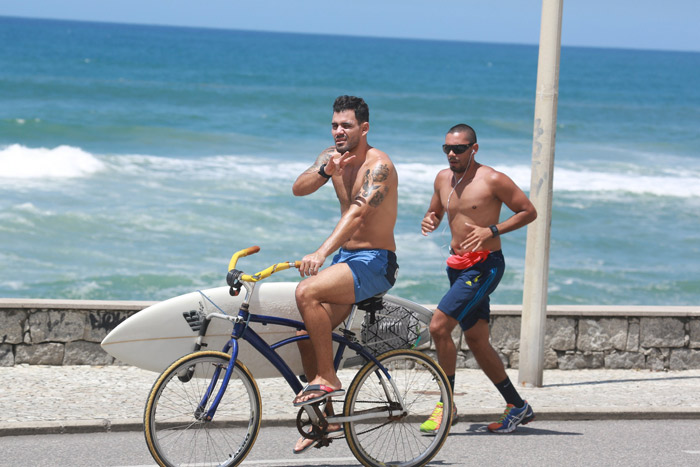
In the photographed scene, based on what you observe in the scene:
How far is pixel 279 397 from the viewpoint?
682 cm

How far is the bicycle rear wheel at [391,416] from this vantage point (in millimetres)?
5148

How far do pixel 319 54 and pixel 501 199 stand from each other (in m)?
118

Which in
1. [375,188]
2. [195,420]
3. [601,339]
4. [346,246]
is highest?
[375,188]

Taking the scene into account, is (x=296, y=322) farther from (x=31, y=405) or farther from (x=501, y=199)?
(x=31, y=405)

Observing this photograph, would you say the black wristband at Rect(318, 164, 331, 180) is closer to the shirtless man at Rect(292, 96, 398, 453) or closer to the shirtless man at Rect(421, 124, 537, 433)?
the shirtless man at Rect(292, 96, 398, 453)

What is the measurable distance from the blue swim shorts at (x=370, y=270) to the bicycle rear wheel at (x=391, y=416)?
35 cm

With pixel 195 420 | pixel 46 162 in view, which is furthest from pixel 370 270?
pixel 46 162

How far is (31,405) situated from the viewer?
6.31 meters

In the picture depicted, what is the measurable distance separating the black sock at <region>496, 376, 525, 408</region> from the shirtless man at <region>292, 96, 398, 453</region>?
A: 4.53 ft

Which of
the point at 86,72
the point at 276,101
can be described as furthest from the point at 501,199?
the point at 86,72

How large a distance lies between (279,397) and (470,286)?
168cm

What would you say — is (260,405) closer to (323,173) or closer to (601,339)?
(323,173)

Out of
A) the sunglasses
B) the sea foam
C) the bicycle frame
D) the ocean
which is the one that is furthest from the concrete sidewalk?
the sea foam

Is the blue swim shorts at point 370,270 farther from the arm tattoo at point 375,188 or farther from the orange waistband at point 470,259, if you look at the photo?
the orange waistband at point 470,259
